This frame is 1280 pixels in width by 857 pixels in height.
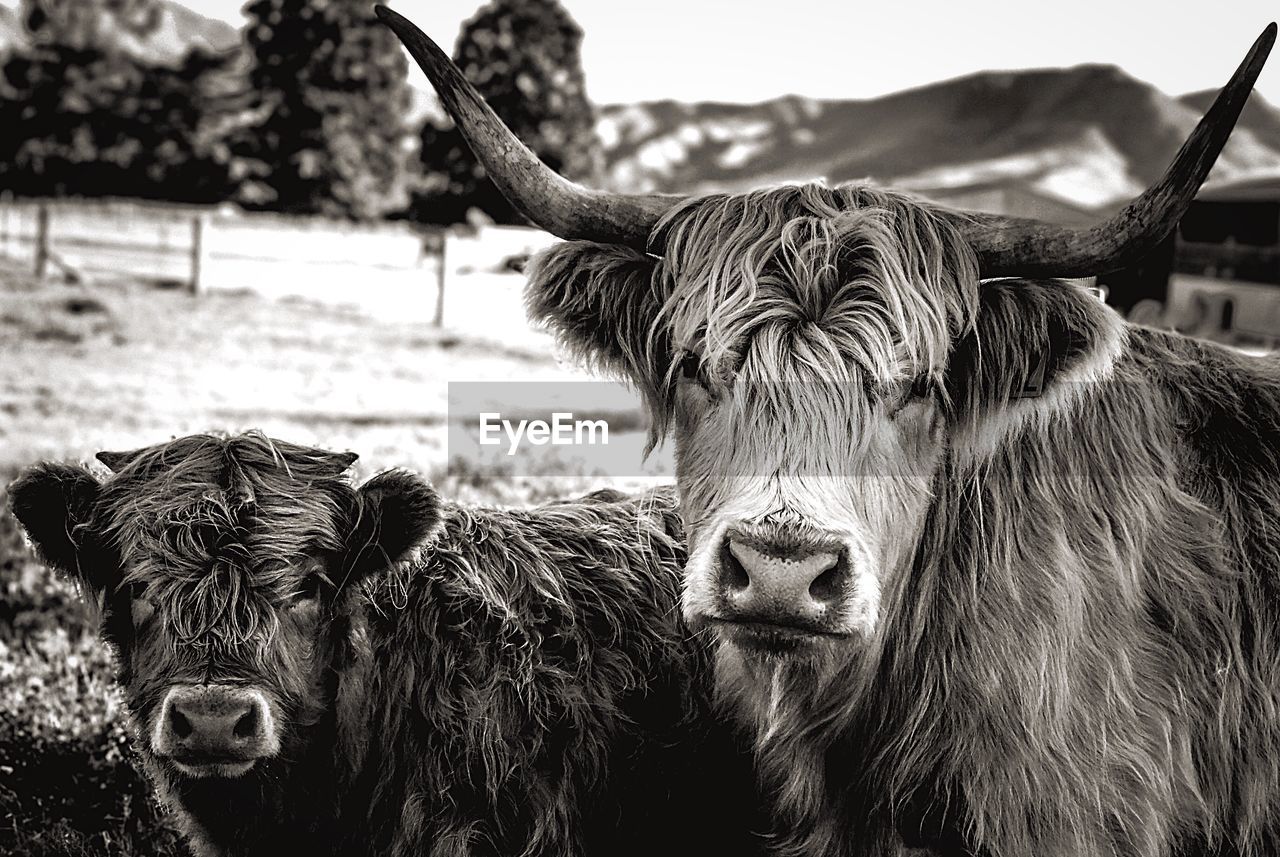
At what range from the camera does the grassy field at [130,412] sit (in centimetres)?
445

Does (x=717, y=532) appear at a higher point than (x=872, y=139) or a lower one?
lower

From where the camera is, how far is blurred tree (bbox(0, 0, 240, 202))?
116ft

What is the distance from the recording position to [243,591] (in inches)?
119

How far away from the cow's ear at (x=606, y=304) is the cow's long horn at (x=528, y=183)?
6 cm

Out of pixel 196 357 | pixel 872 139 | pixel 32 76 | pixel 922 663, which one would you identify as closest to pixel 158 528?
pixel 922 663

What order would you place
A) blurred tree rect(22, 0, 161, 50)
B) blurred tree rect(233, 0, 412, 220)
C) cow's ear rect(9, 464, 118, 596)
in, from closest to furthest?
cow's ear rect(9, 464, 118, 596) → blurred tree rect(233, 0, 412, 220) → blurred tree rect(22, 0, 161, 50)

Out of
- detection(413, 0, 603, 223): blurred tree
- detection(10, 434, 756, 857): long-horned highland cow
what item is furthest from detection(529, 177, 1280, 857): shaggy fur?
detection(413, 0, 603, 223): blurred tree

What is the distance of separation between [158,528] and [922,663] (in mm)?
1924

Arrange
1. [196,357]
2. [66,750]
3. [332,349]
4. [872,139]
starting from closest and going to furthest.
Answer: [66,750]
[196,357]
[332,349]
[872,139]

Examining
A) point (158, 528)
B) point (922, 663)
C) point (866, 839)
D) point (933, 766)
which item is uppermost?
point (158, 528)

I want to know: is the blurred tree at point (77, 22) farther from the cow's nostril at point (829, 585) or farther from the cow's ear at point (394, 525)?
the cow's nostril at point (829, 585)

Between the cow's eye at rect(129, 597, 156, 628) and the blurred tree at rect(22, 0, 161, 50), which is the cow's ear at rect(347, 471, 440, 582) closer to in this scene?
the cow's eye at rect(129, 597, 156, 628)

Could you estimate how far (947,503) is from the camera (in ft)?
10.2

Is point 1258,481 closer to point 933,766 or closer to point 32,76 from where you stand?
point 933,766
